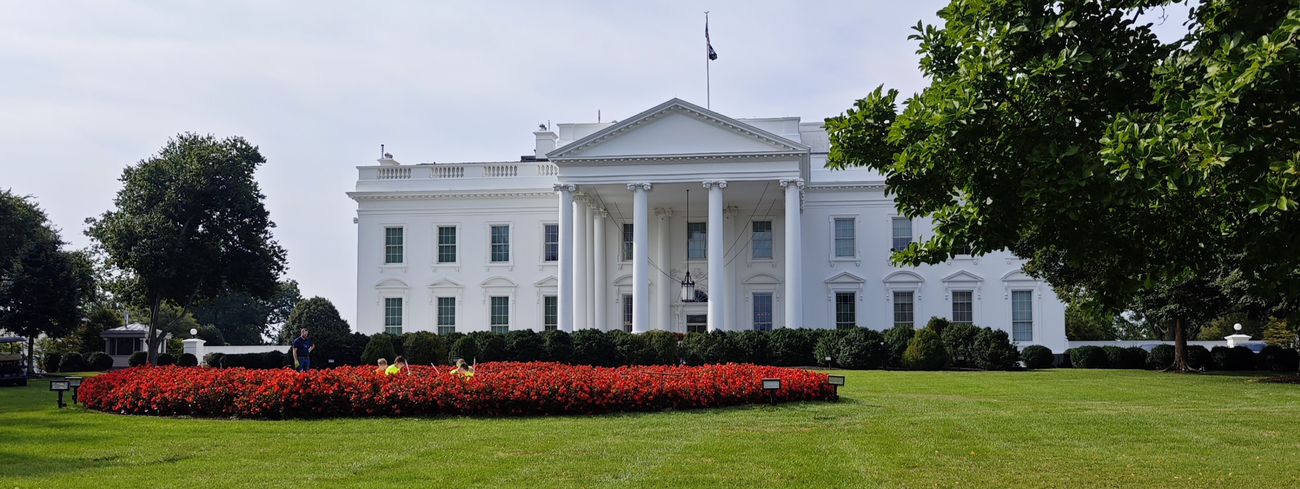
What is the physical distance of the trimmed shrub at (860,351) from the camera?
103ft

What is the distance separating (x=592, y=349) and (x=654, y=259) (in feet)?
36.9

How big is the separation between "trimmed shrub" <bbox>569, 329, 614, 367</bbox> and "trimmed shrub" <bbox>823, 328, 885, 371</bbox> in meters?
7.15

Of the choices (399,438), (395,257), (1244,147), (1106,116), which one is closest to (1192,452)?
(1106,116)

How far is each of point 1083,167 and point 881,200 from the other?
36847 mm

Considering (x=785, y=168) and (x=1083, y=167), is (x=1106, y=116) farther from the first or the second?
(x=785, y=168)

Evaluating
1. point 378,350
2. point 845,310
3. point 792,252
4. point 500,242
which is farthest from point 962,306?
point 378,350

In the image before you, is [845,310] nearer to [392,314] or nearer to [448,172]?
[448,172]

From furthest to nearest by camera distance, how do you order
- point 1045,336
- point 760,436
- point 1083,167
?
point 1045,336
point 760,436
point 1083,167

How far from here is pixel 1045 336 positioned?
4253 centimetres

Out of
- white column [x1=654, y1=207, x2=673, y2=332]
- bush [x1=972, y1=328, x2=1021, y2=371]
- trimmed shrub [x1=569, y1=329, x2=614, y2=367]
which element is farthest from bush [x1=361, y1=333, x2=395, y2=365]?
bush [x1=972, y1=328, x2=1021, y2=371]

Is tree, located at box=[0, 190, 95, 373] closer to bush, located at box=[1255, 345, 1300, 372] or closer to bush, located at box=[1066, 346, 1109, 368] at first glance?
bush, located at box=[1066, 346, 1109, 368]

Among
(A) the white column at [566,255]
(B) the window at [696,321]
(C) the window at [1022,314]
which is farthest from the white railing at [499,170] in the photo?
(C) the window at [1022,314]

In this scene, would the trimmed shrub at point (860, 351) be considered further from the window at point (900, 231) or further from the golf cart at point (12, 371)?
the golf cart at point (12, 371)

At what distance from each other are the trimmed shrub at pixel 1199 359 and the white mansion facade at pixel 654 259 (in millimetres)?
7430
